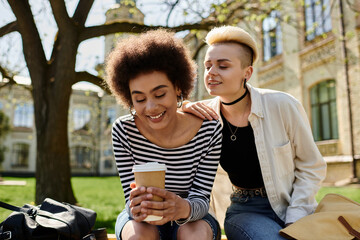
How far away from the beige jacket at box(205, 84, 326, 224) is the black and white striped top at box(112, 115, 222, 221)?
618 mm

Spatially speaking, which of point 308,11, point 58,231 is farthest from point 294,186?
point 308,11

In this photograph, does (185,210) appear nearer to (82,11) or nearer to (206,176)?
(206,176)

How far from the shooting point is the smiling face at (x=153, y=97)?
207 centimetres

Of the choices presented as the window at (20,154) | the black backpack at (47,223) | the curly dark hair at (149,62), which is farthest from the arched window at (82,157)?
the curly dark hair at (149,62)

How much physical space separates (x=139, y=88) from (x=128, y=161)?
474 millimetres

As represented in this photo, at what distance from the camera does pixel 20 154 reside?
3381cm

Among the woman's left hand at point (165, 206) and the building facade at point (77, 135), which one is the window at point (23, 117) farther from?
the woman's left hand at point (165, 206)

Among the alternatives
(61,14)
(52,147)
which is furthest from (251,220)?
(61,14)

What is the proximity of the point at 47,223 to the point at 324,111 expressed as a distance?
47.7 ft

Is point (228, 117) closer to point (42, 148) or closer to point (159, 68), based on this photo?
point (159, 68)

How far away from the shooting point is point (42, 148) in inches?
230

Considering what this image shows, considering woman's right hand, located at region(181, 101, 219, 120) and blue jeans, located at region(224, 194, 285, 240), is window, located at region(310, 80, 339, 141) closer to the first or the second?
blue jeans, located at region(224, 194, 285, 240)

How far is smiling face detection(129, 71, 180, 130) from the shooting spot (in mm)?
2070

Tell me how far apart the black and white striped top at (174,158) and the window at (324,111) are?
526 inches
